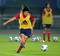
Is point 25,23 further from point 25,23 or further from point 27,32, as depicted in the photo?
point 27,32

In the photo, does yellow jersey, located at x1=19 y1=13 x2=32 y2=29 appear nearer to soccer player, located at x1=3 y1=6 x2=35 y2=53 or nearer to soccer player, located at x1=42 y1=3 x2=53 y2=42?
soccer player, located at x1=3 y1=6 x2=35 y2=53

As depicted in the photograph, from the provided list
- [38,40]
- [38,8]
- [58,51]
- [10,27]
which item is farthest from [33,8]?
[58,51]

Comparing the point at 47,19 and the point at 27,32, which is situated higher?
the point at 27,32

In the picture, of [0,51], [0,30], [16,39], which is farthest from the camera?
[0,30]

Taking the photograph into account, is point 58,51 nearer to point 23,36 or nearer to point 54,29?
point 23,36

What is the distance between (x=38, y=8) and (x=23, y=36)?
584 inches

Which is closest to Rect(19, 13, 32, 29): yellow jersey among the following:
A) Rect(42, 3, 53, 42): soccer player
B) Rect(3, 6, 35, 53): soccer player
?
Rect(3, 6, 35, 53): soccer player

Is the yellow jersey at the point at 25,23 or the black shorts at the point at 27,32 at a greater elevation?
the yellow jersey at the point at 25,23

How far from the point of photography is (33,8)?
101 ft

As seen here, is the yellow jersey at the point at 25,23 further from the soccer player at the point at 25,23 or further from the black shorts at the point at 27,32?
the black shorts at the point at 27,32

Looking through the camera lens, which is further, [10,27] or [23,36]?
[10,27]

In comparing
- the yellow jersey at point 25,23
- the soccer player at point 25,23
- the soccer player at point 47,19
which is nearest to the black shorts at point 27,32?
the soccer player at point 25,23

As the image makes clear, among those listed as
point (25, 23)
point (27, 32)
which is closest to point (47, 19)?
point (25, 23)

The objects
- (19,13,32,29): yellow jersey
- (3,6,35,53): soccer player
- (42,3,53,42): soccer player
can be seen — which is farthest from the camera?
(42,3,53,42): soccer player
